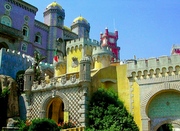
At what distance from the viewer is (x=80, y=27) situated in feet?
179

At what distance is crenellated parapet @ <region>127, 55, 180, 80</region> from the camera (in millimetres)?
20156

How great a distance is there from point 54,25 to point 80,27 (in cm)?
660

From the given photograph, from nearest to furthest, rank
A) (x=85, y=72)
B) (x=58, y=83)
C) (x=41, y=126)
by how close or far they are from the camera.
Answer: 1. (x=41, y=126)
2. (x=85, y=72)
3. (x=58, y=83)

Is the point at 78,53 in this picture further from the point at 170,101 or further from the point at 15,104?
the point at 170,101

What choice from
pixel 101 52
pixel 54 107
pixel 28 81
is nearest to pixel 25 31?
pixel 101 52

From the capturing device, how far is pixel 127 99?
2147 cm

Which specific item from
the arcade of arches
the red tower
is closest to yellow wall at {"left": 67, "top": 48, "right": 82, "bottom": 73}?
the arcade of arches

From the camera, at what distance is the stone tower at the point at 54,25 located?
1943 inches

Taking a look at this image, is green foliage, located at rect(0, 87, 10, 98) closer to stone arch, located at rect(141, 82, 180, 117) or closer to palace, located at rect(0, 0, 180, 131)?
palace, located at rect(0, 0, 180, 131)

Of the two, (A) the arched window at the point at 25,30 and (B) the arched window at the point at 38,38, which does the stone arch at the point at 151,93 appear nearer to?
(A) the arched window at the point at 25,30

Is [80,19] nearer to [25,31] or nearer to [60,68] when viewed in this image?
[25,31]

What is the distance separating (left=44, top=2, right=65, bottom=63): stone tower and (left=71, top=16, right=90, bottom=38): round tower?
15.2ft

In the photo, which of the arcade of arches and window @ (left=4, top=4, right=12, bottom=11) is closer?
the arcade of arches

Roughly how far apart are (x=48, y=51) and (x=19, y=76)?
19.0 m
